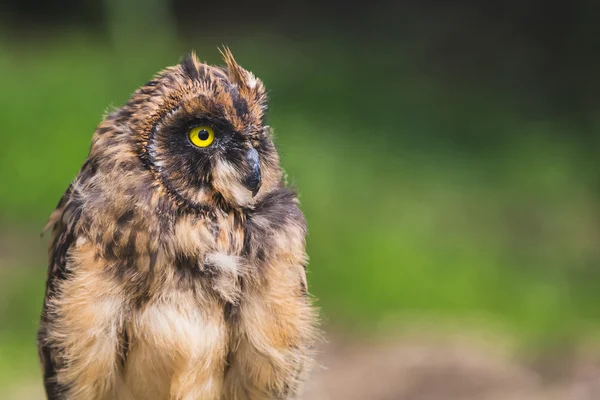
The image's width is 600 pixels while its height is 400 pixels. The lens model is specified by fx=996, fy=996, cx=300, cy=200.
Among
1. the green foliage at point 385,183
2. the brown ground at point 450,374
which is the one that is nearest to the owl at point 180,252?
the brown ground at point 450,374

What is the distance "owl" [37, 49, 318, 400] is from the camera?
3109 mm

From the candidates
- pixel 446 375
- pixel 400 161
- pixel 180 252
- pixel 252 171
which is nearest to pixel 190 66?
pixel 252 171

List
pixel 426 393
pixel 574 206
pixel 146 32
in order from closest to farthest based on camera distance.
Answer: pixel 426 393 < pixel 574 206 < pixel 146 32

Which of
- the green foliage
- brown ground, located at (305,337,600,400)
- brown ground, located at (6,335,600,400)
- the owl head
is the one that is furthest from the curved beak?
the green foliage

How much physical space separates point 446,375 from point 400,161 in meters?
4.30

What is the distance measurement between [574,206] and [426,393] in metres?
4.15

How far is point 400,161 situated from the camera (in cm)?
1012

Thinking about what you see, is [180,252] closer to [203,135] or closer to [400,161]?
[203,135]

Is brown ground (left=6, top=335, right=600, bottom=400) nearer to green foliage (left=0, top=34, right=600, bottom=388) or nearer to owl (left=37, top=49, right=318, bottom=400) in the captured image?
green foliage (left=0, top=34, right=600, bottom=388)

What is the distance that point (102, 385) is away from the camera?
10.8 ft

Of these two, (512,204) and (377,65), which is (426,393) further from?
(377,65)

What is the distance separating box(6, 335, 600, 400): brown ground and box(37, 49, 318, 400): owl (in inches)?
101

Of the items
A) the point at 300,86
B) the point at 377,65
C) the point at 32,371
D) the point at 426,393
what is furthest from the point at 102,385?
the point at 377,65

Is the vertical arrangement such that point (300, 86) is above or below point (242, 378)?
above
